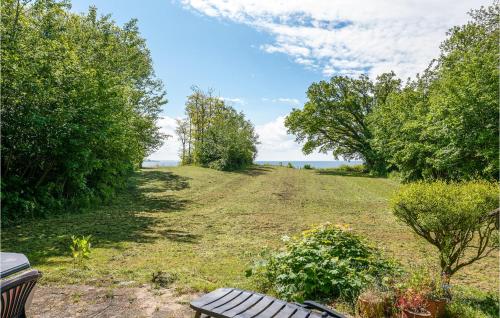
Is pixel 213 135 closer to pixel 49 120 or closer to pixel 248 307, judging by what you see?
pixel 49 120

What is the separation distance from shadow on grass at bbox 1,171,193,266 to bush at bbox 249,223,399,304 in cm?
428

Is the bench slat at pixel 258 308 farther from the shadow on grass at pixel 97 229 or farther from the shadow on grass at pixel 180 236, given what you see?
the shadow on grass at pixel 180 236

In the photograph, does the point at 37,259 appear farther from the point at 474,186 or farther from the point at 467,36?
the point at 467,36

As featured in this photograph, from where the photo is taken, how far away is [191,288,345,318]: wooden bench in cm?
300

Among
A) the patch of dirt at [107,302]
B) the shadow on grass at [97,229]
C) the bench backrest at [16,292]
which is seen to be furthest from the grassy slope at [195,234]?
the bench backrest at [16,292]

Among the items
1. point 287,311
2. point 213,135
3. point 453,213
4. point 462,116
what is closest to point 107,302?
point 287,311

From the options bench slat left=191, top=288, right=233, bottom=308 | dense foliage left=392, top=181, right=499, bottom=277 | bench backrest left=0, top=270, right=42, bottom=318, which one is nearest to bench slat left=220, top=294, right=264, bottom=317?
bench slat left=191, top=288, right=233, bottom=308

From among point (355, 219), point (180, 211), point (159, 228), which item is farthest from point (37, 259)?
point (355, 219)

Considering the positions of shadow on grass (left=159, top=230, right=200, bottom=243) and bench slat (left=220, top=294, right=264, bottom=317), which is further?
shadow on grass (left=159, top=230, right=200, bottom=243)

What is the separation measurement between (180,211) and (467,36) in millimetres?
22308

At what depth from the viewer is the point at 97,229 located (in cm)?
980

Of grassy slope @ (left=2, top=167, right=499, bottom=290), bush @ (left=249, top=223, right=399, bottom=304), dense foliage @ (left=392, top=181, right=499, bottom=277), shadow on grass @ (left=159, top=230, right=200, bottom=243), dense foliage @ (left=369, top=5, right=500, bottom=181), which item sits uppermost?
dense foliage @ (left=369, top=5, right=500, bottom=181)

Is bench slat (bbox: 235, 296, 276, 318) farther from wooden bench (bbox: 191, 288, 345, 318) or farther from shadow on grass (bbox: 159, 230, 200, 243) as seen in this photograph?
shadow on grass (bbox: 159, 230, 200, 243)

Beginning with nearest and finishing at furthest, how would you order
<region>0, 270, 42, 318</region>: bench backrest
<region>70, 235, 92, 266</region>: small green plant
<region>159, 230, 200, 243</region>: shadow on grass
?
<region>0, 270, 42, 318</region>: bench backrest
<region>70, 235, 92, 266</region>: small green plant
<region>159, 230, 200, 243</region>: shadow on grass
